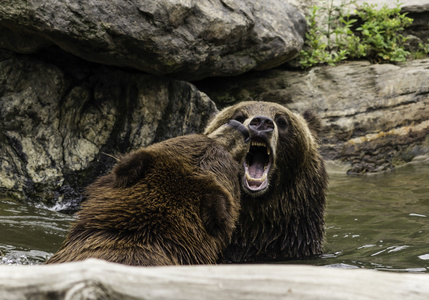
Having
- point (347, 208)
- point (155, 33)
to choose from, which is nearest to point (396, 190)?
point (347, 208)

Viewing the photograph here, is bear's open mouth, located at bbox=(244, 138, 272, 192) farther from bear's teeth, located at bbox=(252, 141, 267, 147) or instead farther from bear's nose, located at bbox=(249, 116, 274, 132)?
bear's nose, located at bbox=(249, 116, 274, 132)

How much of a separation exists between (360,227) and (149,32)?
12.6 ft

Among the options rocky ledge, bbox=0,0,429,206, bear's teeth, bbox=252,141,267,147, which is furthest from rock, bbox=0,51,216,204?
bear's teeth, bbox=252,141,267,147

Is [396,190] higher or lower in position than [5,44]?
lower

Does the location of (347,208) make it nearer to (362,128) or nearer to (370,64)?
(362,128)

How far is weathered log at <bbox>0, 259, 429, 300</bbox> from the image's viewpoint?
2084 mm

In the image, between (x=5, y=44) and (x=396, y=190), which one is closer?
(x=5, y=44)

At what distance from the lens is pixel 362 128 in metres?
11.1

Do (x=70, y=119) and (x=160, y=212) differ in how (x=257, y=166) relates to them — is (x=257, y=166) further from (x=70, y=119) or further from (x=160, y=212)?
(x=70, y=119)

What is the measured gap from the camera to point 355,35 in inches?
481

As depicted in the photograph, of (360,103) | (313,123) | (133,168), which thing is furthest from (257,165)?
(360,103)

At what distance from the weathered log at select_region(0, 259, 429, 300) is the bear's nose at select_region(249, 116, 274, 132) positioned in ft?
11.2

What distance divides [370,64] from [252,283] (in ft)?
34.1

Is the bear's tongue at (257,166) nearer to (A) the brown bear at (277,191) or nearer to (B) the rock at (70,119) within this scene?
(A) the brown bear at (277,191)
